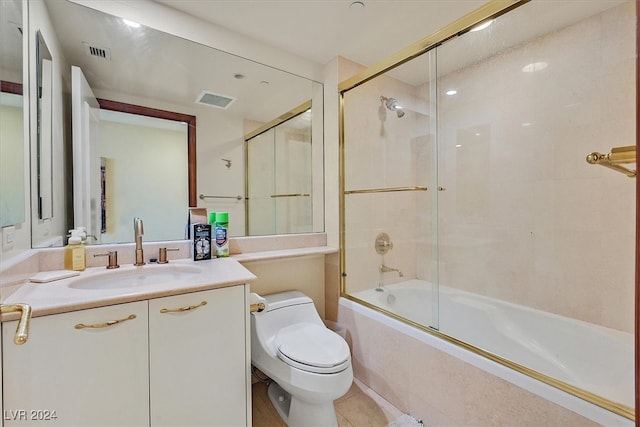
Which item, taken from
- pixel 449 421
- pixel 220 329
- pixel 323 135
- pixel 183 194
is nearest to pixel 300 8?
pixel 323 135

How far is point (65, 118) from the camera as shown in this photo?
1.41 meters

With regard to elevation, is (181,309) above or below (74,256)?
below

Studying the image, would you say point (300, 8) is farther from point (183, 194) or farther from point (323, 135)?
point (183, 194)

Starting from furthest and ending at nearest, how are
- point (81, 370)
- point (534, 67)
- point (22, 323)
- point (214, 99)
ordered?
point (214, 99), point (534, 67), point (81, 370), point (22, 323)

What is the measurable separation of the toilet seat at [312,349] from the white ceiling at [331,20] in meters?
1.84

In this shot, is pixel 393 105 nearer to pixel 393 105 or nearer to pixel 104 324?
pixel 393 105

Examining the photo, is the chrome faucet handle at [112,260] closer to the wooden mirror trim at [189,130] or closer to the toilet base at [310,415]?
the wooden mirror trim at [189,130]

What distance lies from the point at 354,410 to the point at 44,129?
2141mm

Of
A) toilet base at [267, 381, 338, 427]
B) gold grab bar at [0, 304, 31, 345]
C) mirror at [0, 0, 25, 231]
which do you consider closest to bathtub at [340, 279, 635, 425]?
toilet base at [267, 381, 338, 427]

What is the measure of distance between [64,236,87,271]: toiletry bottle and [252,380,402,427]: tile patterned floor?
1.18 m

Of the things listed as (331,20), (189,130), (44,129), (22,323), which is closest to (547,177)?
(331,20)

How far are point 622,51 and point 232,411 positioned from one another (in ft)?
8.27

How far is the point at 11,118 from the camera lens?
0.94 m

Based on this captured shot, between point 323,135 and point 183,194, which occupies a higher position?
point 323,135
